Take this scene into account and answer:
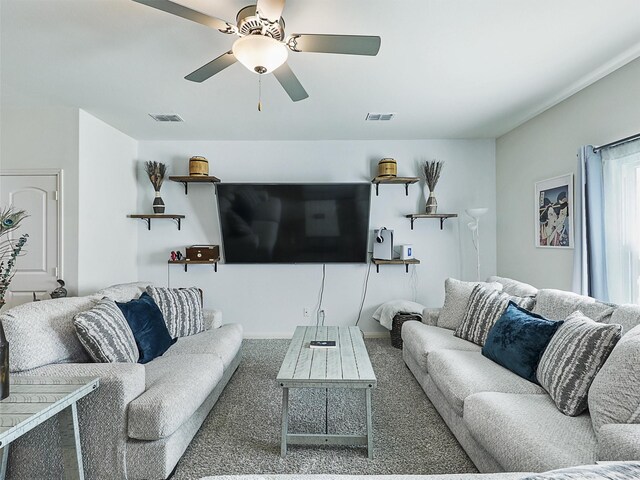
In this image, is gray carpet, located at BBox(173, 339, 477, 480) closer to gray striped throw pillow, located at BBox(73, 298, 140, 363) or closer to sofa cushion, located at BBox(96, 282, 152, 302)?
gray striped throw pillow, located at BBox(73, 298, 140, 363)

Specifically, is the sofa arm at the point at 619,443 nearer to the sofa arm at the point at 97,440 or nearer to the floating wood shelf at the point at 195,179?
the sofa arm at the point at 97,440

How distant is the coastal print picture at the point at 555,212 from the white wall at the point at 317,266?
971 millimetres

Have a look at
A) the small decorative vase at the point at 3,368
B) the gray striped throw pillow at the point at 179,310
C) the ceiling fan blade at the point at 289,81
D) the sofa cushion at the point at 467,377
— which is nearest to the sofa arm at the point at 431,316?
the sofa cushion at the point at 467,377

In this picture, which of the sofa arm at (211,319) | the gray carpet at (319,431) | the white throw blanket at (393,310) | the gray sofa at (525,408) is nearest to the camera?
the gray sofa at (525,408)

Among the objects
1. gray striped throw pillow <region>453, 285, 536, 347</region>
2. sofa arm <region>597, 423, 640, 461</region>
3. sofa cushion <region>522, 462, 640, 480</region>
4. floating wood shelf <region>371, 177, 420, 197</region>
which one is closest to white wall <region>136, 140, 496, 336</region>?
floating wood shelf <region>371, 177, 420, 197</region>

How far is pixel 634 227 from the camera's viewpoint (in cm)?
249

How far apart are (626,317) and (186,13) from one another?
273 cm

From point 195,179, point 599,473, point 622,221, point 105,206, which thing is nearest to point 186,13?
point 599,473

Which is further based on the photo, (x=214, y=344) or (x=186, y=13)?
(x=214, y=344)

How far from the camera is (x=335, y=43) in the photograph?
1.79 meters

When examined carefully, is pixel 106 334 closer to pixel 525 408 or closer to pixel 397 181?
pixel 525 408

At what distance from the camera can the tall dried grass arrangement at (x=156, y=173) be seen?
4.30m

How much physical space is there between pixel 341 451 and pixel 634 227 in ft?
8.58

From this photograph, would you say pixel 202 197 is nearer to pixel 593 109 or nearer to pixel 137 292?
pixel 137 292
